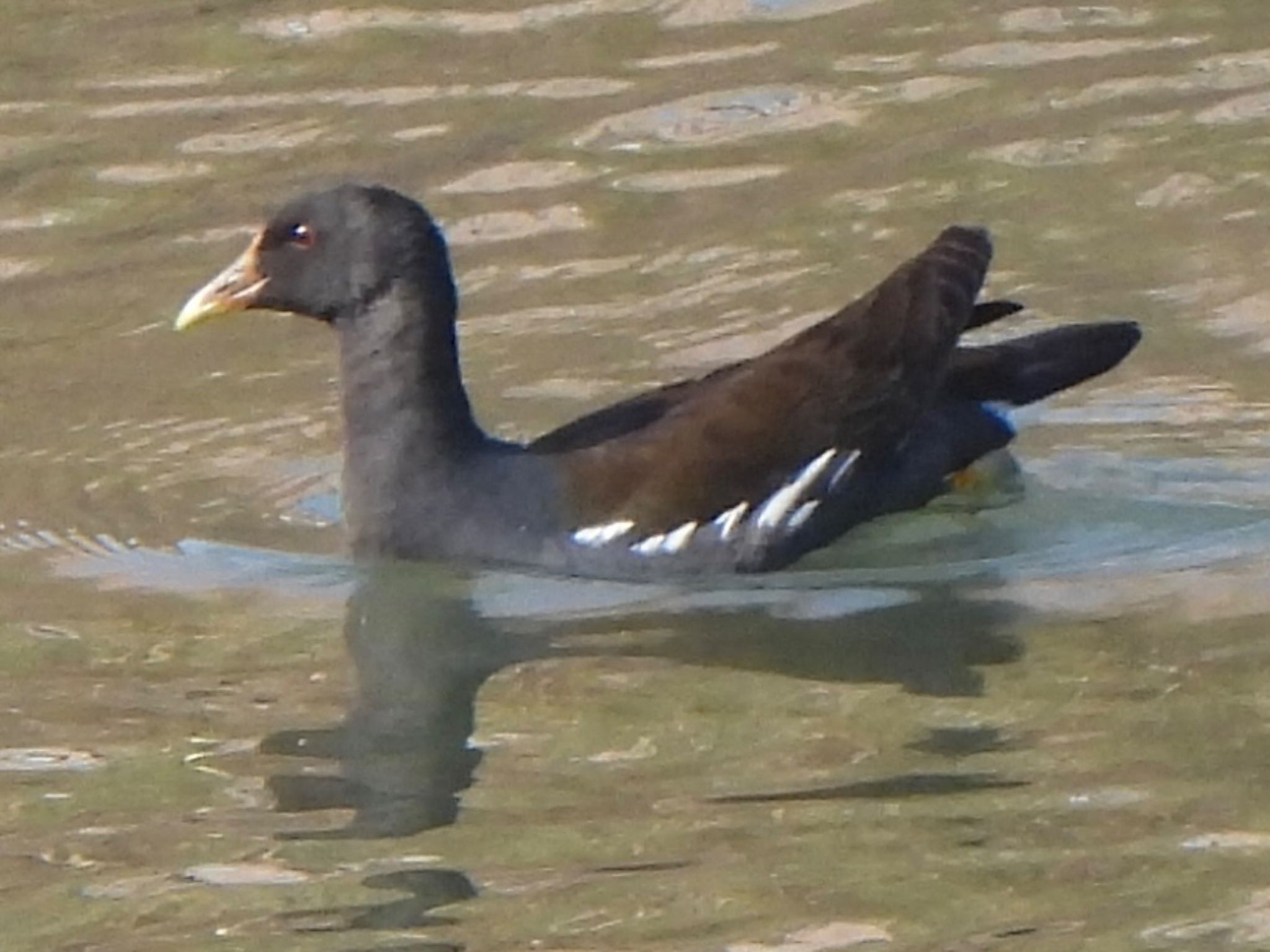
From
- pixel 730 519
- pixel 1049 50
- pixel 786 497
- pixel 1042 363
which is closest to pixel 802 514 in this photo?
pixel 786 497

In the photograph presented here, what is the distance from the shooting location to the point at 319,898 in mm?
5809

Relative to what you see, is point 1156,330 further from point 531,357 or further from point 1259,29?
point 1259,29

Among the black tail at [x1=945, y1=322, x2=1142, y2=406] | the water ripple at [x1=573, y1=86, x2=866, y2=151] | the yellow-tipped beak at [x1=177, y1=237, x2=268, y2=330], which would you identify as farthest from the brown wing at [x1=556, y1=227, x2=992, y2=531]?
the water ripple at [x1=573, y1=86, x2=866, y2=151]

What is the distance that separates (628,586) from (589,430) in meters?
0.40

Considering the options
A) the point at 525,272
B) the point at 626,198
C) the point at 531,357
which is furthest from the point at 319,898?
the point at 626,198

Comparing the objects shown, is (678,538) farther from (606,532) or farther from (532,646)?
(532,646)

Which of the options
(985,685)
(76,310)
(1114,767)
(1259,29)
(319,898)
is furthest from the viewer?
(1259,29)

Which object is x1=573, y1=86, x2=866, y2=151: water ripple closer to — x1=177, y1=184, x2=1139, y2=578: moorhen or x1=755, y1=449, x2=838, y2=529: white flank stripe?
x1=177, y1=184, x2=1139, y2=578: moorhen

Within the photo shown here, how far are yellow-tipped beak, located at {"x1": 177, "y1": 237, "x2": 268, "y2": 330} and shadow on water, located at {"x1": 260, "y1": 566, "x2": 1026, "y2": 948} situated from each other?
2.16 ft

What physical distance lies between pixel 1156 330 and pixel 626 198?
1.84 m

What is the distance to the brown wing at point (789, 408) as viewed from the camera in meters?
7.72

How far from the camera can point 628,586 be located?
7707 millimetres

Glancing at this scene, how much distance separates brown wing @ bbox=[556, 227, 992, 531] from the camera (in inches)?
304

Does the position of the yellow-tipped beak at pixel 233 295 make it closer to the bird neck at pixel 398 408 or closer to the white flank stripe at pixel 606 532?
the bird neck at pixel 398 408
